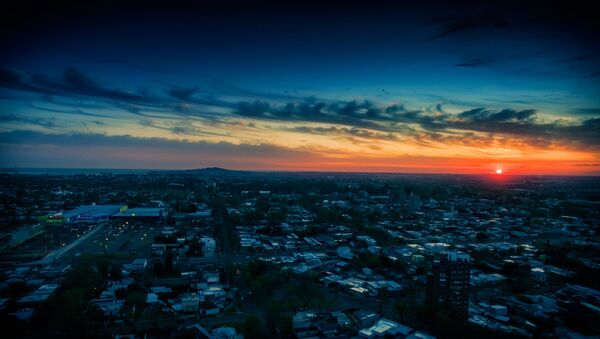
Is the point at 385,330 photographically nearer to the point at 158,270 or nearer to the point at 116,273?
the point at 158,270

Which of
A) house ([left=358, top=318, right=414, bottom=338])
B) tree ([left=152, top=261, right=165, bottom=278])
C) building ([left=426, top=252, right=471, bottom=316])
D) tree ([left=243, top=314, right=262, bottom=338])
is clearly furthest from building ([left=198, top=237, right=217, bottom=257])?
building ([left=426, top=252, right=471, bottom=316])

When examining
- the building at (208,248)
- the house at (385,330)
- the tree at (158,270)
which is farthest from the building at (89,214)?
the house at (385,330)

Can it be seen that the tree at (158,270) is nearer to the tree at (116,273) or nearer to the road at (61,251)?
the tree at (116,273)

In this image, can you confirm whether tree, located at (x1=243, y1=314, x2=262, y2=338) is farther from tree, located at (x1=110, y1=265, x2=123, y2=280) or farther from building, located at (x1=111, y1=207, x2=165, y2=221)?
building, located at (x1=111, y1=207, x2=165, y2=221)

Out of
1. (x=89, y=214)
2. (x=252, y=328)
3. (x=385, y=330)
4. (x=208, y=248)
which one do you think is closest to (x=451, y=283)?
(x=385, y=330)

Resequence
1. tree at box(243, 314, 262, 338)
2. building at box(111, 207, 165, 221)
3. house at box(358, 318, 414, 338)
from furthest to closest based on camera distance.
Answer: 1. building at box(111, 207, 165, 221)
2. house at box(358, 318, 414, 338)
3. tree at box(243, 314, 262, 338)

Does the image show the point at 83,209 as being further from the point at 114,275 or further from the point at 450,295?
the point at 450,295

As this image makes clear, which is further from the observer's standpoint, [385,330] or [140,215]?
[140,215]

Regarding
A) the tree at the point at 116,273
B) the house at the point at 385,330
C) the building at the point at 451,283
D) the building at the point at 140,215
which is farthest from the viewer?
the building at the point at 140,215
